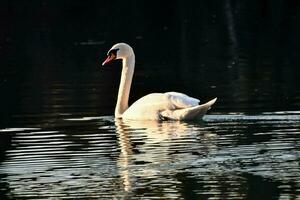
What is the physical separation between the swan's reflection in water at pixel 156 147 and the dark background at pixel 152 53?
155 centimetres

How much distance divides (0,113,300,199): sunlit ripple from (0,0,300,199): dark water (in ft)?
0.04

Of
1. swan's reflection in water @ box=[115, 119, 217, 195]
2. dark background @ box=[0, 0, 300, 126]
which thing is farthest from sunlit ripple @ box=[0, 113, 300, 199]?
dark background @ box=[0, 0, 300, 126]

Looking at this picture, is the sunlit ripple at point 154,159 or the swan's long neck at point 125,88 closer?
the sunlit ripple at point 154,159

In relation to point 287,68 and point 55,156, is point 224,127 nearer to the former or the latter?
point 55,156

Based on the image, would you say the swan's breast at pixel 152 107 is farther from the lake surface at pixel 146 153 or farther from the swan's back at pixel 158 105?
the lake surface at pixel 146 153

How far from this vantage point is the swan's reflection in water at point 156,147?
11562mm

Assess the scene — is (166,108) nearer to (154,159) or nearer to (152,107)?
(152,107)

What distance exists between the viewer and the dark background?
61.5 feet

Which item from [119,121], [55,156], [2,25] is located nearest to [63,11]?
[2,25]

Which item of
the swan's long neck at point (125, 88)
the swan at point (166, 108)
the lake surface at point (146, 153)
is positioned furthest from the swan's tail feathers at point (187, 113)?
the swan's long neck at point (125, 88)

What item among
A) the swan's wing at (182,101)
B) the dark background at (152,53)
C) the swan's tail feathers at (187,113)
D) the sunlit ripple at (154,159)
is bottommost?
the sunlit ripple at (154,159)

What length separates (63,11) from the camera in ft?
164

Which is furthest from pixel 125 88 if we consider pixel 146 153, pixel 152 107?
pixel 146 153

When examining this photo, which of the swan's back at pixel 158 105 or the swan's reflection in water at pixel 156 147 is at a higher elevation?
the swan's back at pixel 158 105
